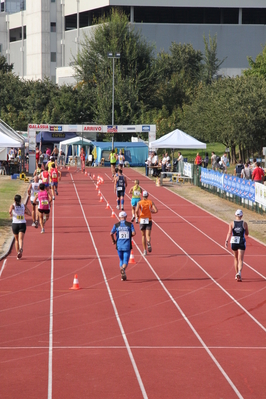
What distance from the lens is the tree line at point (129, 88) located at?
6631cm

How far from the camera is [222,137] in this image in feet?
178

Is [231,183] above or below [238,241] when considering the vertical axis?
above

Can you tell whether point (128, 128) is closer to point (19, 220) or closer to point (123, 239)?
point (19, 220)

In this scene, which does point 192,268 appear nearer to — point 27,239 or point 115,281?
point 115,281

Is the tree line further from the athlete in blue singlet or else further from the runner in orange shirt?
the athlete in blue singlet

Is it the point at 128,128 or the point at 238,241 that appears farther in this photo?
the point at 128,128

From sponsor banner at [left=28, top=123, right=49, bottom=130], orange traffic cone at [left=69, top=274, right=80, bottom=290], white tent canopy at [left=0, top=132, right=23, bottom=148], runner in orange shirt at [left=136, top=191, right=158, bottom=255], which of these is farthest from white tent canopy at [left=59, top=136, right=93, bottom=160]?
orange traffic cone at [left=69, top=274, right=80, bottom=290]

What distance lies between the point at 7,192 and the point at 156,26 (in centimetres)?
4946

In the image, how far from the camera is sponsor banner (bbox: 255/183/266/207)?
89.1 ft

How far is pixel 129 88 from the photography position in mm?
69625

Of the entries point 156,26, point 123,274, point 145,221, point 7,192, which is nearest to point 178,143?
point 7,192

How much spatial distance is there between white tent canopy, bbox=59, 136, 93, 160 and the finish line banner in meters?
21.6

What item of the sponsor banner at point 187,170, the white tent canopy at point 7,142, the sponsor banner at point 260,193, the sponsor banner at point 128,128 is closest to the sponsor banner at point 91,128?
the sponsor banner at point 128,128

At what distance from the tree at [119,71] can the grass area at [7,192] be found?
2658cm
